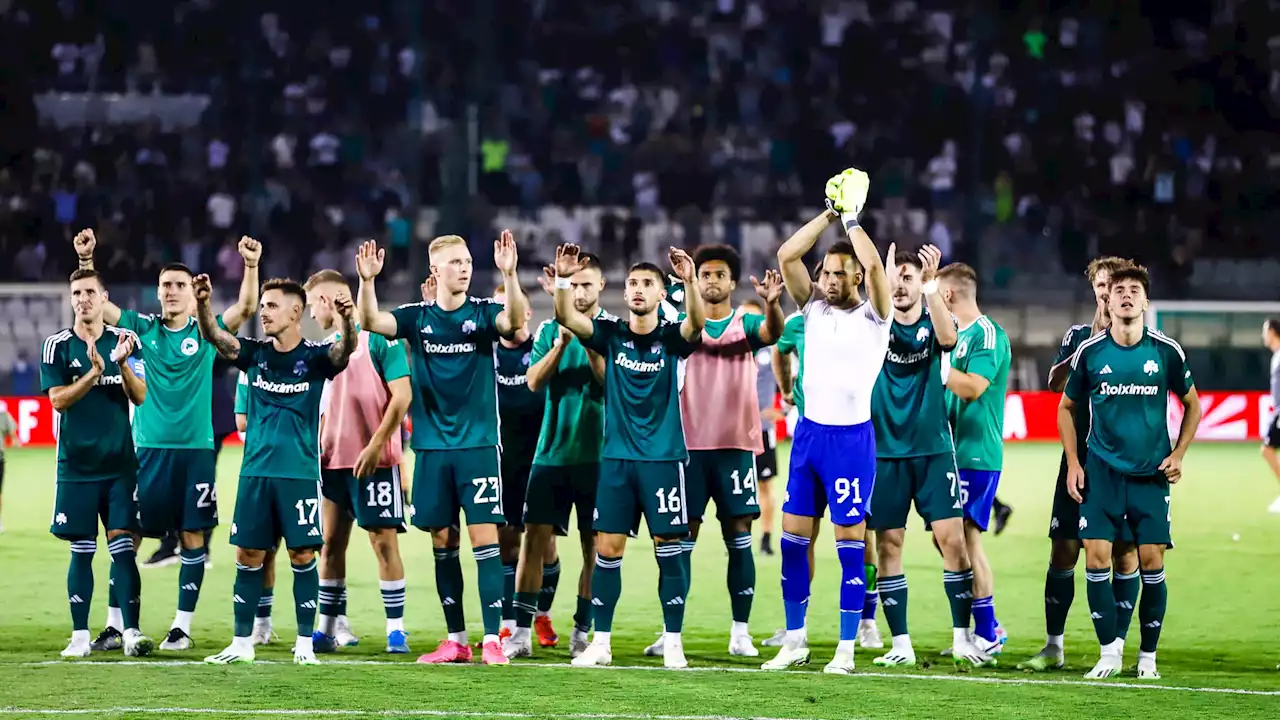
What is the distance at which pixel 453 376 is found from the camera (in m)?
8.72

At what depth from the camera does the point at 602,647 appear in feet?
28.0

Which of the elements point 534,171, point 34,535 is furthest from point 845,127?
point 34,535

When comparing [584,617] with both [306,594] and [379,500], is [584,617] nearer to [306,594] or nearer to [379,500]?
[379,500]

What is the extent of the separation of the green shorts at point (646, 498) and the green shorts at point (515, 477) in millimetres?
1076

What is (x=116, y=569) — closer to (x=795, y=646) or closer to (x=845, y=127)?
(x=795, y=646)

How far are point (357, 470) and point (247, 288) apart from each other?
1.18m

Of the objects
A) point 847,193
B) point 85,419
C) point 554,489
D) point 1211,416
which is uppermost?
point 847,193

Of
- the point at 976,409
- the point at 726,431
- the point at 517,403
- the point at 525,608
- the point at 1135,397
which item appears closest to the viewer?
the point at 1135,397

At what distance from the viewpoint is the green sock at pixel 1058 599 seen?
8.83 m

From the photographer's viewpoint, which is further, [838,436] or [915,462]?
[915,462]

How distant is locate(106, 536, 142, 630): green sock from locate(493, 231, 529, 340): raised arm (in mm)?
2394

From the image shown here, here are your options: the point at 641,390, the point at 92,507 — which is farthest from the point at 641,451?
the point at 92,507

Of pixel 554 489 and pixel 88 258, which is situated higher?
pixel 88 258

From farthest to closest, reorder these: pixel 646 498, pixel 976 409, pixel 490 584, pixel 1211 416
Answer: pixel 1211 416 → pixel 976 409 → pixel 490 584 → pixel 646 498
